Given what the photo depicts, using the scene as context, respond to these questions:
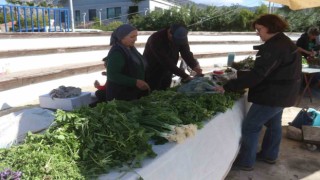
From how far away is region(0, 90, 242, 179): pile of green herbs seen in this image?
1.74 meters

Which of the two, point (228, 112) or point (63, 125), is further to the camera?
point (228, 112)

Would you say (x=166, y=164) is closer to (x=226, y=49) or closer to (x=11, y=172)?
(x=11, y=172)

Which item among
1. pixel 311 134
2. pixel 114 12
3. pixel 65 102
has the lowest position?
Result: pixel 311 134

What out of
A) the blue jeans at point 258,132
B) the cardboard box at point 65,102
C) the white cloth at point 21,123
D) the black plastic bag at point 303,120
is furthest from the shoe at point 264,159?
the white cloth at point 21,123

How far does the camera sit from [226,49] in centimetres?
1420

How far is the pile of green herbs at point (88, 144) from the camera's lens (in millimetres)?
1740

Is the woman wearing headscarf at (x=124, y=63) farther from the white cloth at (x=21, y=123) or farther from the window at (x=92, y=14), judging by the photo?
the window at (x=92, y=14)

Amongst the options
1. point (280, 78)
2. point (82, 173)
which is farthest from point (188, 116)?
point (82, 173)

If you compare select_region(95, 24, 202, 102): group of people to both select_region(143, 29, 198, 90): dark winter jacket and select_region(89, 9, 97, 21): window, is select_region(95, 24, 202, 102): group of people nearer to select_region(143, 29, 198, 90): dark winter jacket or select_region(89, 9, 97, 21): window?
select_region(143, 29, 198, 90): dark winter jacket

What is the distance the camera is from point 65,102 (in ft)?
15.6

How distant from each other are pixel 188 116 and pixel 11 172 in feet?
5.43

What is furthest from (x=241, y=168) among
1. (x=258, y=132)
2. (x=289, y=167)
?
(x=289, y=167)

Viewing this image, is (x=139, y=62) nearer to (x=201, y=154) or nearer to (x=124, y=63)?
(x=124, y=63)

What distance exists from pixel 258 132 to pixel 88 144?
2348 mm
